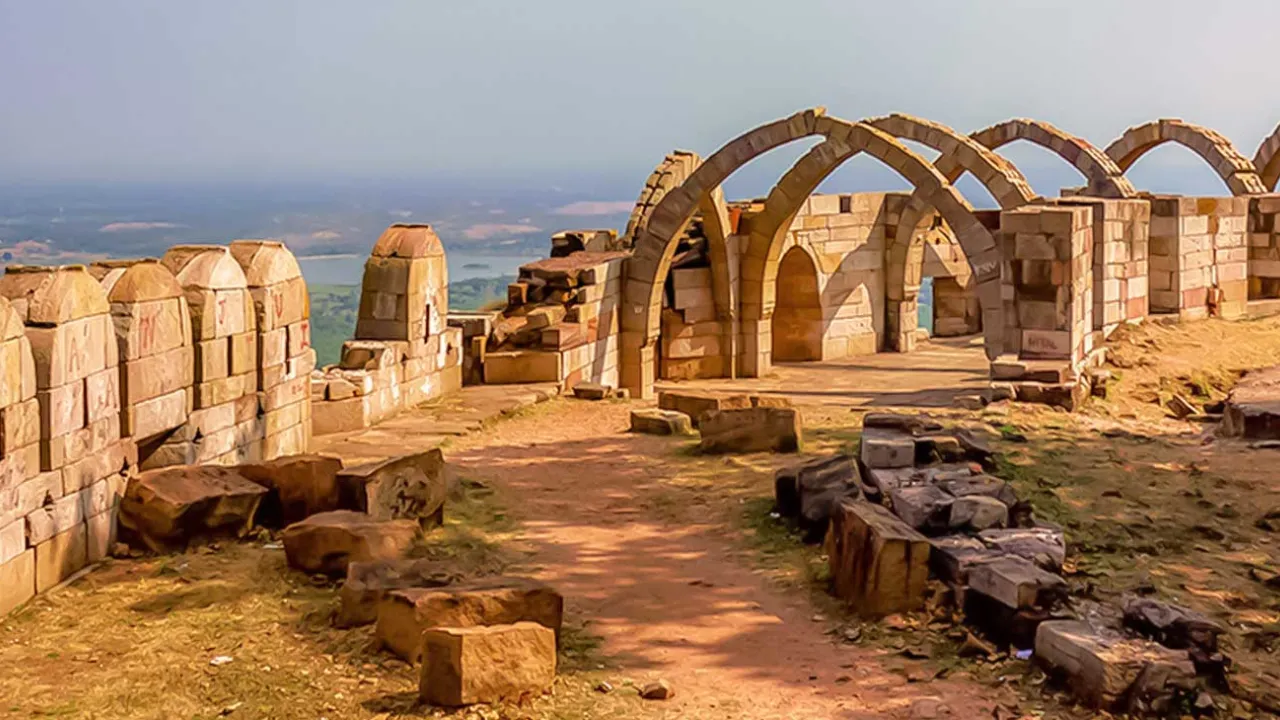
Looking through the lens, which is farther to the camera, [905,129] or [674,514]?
[905,129]

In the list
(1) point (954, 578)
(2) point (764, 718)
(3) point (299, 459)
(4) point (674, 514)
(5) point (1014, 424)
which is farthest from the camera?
(5) point (1014, 424)

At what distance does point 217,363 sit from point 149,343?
95 cm

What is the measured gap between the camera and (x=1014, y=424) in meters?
12.2

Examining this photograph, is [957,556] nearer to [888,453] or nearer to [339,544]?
[888,453]

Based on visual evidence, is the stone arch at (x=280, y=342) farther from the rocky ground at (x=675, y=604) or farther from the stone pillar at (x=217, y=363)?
the rocky ground at (x=675, y=604)

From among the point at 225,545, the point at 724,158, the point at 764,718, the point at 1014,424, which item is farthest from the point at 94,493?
the point at 724,158

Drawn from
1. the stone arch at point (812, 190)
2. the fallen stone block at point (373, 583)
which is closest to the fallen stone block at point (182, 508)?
the fallen stone block at point (373, 583)

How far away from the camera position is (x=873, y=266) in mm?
22594

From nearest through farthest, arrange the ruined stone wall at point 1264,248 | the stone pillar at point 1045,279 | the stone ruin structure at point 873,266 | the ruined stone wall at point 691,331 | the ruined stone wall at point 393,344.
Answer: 1. the ruined stone wall at point 393,344
2. the stone pillar at point 1045,279
3. the stone ruin structure at point 873,266
4. the ruined stone wall at point 1264,248
5. the ruined stone wall at point 691,331

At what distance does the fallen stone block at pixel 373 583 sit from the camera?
7.05 m

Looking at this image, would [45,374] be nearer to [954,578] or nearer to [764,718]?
[764,718]

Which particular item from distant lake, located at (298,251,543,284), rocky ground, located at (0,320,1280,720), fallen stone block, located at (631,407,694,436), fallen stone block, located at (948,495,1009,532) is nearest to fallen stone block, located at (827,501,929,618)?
rocky ground, located at (0,320,1280,720)

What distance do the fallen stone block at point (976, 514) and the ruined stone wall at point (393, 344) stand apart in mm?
6299

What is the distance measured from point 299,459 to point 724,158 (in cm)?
1009
